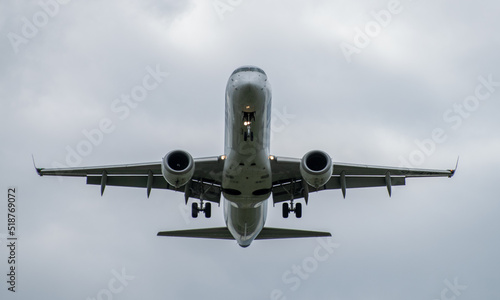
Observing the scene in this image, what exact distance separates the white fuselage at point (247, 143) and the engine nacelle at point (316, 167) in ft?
4.86

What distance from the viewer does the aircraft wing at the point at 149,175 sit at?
26.9 meters

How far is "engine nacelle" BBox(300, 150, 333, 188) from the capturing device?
78.8 feet

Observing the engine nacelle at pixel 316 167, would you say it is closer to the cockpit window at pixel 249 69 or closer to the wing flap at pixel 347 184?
the cockpit window at pixel 249 69

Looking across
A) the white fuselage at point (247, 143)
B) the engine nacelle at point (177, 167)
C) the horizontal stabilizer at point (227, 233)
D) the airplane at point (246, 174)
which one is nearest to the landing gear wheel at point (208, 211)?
the airplane at point (246, 174)

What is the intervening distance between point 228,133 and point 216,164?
227 cm

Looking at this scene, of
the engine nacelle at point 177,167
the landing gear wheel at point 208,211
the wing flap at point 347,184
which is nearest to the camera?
the engine nacelle at point 177,167

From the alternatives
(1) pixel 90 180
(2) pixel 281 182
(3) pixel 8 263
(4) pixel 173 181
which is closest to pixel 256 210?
(2) pixel 281 182

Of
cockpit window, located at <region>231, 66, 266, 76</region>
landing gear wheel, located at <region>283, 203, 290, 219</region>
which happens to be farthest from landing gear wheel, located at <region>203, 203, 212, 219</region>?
cockpit window, located at <region>231, 66, 266, 76</region>

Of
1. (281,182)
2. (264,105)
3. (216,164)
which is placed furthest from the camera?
(281,182)

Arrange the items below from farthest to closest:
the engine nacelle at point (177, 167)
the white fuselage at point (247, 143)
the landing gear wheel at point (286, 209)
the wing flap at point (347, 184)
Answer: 1. the landing gear wheel at point (286, 209)
2. the wing flap at point (347, 184)
3. the engine nacelle at point (177, 167)
4. the white fuselage at point (247, 143)

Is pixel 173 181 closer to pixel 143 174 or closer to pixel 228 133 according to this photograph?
pixel 228 133

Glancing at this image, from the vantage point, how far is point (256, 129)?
78.2 feet

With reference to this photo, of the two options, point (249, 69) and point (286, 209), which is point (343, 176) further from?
point (249, 69)

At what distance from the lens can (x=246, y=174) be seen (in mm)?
24891
